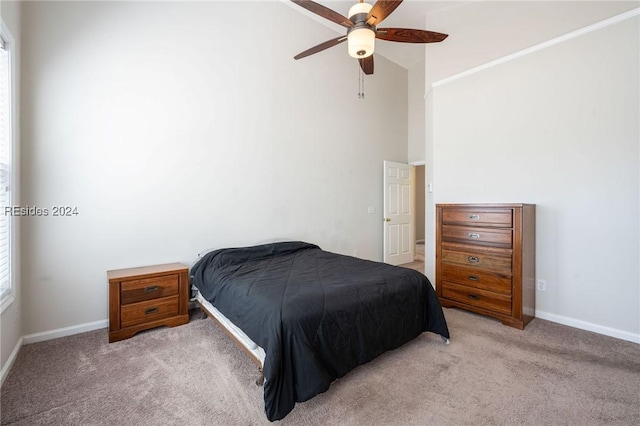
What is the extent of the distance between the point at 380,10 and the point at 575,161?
7.67 ft

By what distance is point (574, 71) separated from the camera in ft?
8.96

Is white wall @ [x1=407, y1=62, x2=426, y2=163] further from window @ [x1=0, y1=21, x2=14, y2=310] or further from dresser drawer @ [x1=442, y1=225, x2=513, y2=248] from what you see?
window @ [x1=0, y1=21, x2=14, y2=310]

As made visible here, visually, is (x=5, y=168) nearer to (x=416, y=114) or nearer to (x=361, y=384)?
(x=361, y=384)

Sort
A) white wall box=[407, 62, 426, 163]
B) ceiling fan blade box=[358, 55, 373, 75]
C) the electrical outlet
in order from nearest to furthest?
ceiling fan blade box=[358, 55, 373, 75] → the electrical outlet → white wall box=[407, 62, 426, 163]

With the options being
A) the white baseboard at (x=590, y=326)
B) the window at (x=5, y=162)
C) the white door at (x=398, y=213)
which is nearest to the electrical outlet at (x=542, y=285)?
the white baseboard at (x=590, y=326)

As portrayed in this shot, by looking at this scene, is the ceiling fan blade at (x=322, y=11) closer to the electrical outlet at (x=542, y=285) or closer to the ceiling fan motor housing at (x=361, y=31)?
the ceiling fan motor housing at (x=361, y=31)

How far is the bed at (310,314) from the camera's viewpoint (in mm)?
→ 1565

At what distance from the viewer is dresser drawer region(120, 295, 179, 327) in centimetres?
246

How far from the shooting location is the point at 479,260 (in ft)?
9.56

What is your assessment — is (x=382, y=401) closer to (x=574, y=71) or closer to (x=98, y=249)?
(x=98, y=249)

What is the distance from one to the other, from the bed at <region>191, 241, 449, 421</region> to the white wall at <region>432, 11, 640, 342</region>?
1570 mm

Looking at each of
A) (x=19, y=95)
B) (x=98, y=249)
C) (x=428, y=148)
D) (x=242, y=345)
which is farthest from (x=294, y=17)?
(x=242, y=345)

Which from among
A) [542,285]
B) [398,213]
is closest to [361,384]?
[542,285]

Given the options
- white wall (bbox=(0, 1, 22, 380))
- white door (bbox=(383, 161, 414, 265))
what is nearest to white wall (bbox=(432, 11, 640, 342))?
white door (bbox=(383, 161, 414, 265))
